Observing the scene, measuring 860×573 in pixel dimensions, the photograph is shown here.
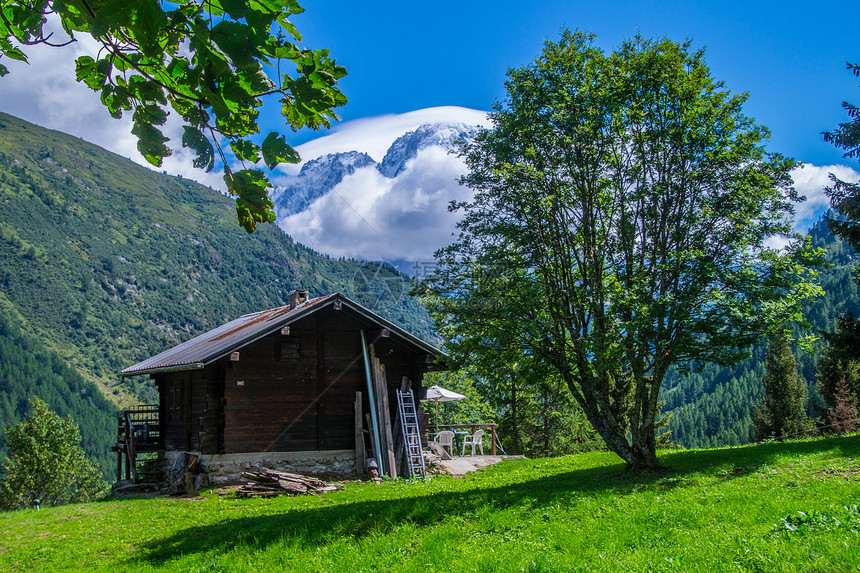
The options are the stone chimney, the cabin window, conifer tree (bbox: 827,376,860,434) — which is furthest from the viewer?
conifer tree (bbox: 827,376,860,434)

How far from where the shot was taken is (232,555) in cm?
877

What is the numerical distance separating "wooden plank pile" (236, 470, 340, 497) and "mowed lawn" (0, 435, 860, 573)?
1.25 m

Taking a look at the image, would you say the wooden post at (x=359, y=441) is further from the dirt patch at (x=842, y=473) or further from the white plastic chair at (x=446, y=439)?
the dirt patch at (x=842, y=473)

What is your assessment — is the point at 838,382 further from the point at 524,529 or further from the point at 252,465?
the point at 524,529

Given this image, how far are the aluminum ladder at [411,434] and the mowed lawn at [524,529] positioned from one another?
4.66m

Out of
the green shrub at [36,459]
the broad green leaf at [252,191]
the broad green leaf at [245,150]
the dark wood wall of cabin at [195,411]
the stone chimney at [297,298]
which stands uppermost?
the stone chimney at [297,298]

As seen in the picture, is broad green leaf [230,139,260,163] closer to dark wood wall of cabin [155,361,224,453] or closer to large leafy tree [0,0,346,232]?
large leafy tree [0,0,346,232]

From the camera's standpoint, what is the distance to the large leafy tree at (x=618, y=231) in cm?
1373

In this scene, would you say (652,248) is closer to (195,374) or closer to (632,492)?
(632,492)

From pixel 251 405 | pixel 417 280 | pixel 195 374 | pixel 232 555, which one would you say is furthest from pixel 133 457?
pixel 232 555

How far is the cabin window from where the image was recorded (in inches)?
818

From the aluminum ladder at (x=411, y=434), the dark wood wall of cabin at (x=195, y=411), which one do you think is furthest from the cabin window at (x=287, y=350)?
the aluminum ladder at (x=411, y=434)

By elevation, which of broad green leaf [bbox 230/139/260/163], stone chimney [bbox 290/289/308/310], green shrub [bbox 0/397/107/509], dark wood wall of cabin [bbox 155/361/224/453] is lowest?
green shrub [bbox 0/397/107/509]

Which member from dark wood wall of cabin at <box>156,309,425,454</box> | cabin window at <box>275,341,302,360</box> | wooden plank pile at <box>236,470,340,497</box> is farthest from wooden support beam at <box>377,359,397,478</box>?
cabin window at <box>275,341,302,360</box>
